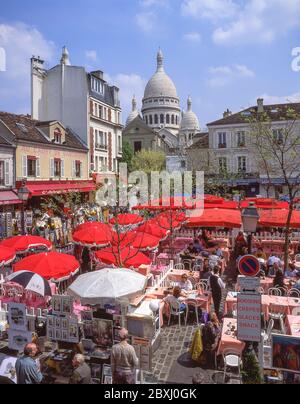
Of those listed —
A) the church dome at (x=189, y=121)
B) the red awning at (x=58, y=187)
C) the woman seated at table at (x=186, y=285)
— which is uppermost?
the church dome at (x=189, y=121)

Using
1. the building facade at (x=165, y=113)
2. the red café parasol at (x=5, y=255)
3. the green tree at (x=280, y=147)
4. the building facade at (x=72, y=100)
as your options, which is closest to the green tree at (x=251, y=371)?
the green tree at (x=280, y=147)

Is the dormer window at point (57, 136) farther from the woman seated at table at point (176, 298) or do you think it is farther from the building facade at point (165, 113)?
the building facade at point (165, 113)

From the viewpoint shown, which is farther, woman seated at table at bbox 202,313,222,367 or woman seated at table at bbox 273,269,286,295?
woman seated at table at bbox 273,269,286,295

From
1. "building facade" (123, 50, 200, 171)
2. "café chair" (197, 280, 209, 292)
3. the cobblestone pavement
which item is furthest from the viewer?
"building facade" (123, 50, 200, 171)

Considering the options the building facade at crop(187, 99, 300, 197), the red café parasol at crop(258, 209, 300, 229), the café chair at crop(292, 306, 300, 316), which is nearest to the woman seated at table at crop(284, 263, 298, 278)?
the red café parasol at crop(258, 209, 300, 229)

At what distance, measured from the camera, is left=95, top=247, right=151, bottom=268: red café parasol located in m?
10.2

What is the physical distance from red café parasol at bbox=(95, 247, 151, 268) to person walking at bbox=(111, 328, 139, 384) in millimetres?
3867

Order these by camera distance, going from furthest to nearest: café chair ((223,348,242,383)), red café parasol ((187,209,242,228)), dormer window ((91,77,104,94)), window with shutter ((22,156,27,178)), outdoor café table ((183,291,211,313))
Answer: dormer window ((91,77,104,94)) → window with shutter ((22,156,27,178)) → red café parasol ((187,209,242,228)) → outdoor café table ((183,291,211,313)) → café chair ((223,348,242,383))

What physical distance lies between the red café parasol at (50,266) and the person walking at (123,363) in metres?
3.28

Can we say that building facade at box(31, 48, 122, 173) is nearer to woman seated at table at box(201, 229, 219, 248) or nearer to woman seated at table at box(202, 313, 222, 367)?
woman seated at table at box(201, 229, 219, 248)

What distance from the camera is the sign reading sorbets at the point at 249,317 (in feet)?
19.8

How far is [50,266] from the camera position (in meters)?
9.12

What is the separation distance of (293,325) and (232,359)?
1.77 meters
